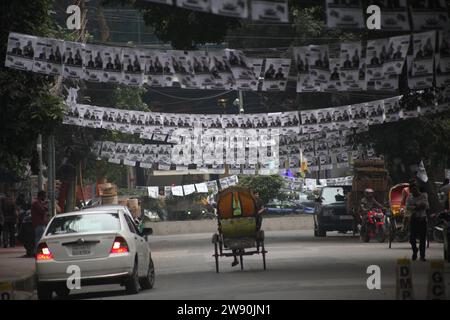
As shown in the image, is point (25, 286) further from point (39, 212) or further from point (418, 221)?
point (418, 221)

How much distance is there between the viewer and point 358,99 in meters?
44.2

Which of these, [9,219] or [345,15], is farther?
[9,219]

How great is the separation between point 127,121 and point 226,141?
6345 mm

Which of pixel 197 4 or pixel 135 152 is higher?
pixel 197 4

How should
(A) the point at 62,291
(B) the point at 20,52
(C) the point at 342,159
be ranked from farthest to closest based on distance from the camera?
(C) the point at 342,159
(B) the point at 20,52
(A) the point at 62,291

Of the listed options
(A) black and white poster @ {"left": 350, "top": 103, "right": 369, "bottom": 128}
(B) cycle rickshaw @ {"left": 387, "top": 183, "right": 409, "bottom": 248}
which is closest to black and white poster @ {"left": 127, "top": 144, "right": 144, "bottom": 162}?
(A) black and white poster @ {"left": 350, "top": 103, "right": 369, "bottom": 128}

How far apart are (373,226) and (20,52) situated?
1838cm

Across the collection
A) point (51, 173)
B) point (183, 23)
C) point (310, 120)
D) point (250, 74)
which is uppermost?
point (183, 23)

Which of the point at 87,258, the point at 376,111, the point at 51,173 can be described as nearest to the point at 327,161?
the point at 376,111

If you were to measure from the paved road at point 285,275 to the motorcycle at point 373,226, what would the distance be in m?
1.21

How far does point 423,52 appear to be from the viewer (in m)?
24.3

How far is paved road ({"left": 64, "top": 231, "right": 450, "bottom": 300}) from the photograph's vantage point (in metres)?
18.4
